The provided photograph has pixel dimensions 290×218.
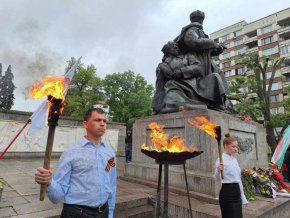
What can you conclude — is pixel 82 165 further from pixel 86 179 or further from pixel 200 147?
pixel 200 147

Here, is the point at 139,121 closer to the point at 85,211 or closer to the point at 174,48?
the point at 174,48

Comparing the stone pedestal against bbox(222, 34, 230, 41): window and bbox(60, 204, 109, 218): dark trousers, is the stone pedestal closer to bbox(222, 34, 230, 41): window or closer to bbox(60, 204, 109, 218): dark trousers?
bbox(60, 204, 109, 218): dark trousers

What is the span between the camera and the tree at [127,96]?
35.9 metres

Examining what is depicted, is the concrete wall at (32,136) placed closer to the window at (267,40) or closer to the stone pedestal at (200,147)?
the stone pedestal at (200,147)

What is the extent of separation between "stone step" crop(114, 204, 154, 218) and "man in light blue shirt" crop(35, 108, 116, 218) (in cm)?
192

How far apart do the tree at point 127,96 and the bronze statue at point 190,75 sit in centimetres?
2708

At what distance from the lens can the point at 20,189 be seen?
5301 millimetres

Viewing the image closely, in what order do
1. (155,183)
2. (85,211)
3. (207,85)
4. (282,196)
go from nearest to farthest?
(85,211), (282,196), (155,183), (207,85)

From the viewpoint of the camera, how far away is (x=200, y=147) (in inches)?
220

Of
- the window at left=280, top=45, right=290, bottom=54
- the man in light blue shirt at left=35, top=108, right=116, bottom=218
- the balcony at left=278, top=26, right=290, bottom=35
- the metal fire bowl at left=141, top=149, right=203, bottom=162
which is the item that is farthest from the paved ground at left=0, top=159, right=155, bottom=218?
the balcony at left=278, top=26, right=290, bottom=35

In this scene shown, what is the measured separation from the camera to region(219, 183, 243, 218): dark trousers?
3.57 meters

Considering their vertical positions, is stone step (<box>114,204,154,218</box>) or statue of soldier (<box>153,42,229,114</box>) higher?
statue of soldier (<box>153,42,229,114</box>)

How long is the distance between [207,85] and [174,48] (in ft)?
5.32

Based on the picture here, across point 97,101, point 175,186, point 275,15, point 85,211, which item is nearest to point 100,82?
point 97,101
